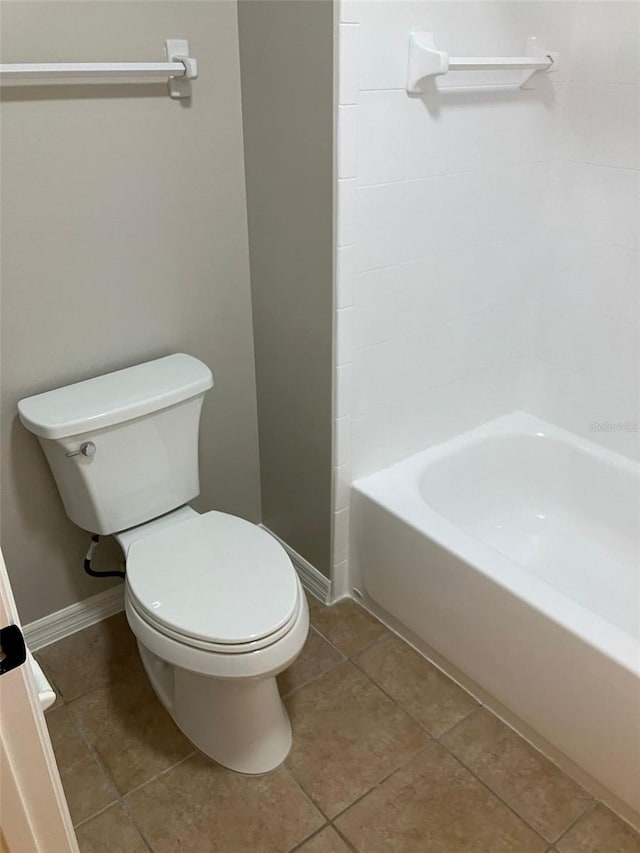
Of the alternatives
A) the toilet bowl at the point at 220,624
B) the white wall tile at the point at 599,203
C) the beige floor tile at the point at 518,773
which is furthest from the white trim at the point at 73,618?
the white wall tile at the point at 599,203

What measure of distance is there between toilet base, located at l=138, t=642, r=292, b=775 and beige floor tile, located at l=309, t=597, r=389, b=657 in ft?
1.04

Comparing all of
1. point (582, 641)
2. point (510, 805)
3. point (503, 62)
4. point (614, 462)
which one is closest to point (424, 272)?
point (503, 62)

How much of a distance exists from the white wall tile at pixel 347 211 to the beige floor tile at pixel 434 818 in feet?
3.99

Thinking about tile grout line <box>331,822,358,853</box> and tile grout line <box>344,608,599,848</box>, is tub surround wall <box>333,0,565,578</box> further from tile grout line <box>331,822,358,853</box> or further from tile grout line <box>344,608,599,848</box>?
tile grout line <box>331,822,358,853</box>

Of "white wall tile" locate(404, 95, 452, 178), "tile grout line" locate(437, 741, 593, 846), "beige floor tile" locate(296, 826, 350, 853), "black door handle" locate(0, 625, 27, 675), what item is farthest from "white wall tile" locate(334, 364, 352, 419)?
"black door handle" locate(0, 625, 27, 675)

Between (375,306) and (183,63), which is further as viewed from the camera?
(375,306)

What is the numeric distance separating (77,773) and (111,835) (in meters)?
0.18

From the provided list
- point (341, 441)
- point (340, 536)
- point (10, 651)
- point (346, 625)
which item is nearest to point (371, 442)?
point (341, 441)

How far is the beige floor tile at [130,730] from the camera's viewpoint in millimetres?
1687

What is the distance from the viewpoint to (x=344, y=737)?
1.75 meters

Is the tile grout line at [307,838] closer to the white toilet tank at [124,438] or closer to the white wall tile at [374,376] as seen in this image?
the white toilet tank at [124,438]

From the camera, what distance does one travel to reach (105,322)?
1782 millimetres

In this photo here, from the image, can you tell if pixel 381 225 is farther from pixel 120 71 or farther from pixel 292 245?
pixel 120 71

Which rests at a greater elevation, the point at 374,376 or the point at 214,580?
the point at 374,376
